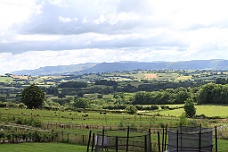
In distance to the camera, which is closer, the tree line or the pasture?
the pasture

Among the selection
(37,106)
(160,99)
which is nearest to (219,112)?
(160,99)

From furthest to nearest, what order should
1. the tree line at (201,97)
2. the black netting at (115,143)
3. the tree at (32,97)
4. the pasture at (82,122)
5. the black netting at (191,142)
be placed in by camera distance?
the tree line at (201,97)
the tree at (32,97)
the pasture at (82,122)
the black netting at (191,142)
the black netting at (115,143)

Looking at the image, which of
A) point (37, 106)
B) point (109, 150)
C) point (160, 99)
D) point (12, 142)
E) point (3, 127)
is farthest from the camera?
point (160, 99)

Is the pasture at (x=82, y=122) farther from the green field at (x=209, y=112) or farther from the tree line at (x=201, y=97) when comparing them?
the tree line at (x=201, y=97)

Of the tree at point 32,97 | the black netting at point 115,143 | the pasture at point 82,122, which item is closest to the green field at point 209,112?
the pasture at point 82,122

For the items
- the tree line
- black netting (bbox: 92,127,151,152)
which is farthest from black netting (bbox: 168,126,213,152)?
the tree line

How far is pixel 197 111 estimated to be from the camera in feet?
343

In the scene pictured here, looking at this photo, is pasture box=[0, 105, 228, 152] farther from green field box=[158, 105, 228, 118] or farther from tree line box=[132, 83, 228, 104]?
tree line box=[132, 83, 228, 104]

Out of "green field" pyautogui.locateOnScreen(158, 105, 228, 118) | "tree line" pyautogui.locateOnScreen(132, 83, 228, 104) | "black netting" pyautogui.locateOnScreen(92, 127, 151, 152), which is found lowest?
"green field" pyautogui.locateOnScreen(158, 105, 228, 118)

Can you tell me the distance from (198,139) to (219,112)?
79.2 meters

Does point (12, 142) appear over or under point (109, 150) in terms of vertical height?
under

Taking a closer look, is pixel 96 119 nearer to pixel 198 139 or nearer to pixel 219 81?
pixel 198 139

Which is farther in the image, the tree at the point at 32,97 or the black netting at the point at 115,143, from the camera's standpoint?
the tree at the point at 32,97

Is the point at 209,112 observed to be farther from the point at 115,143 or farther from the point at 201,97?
the point at 115,143
